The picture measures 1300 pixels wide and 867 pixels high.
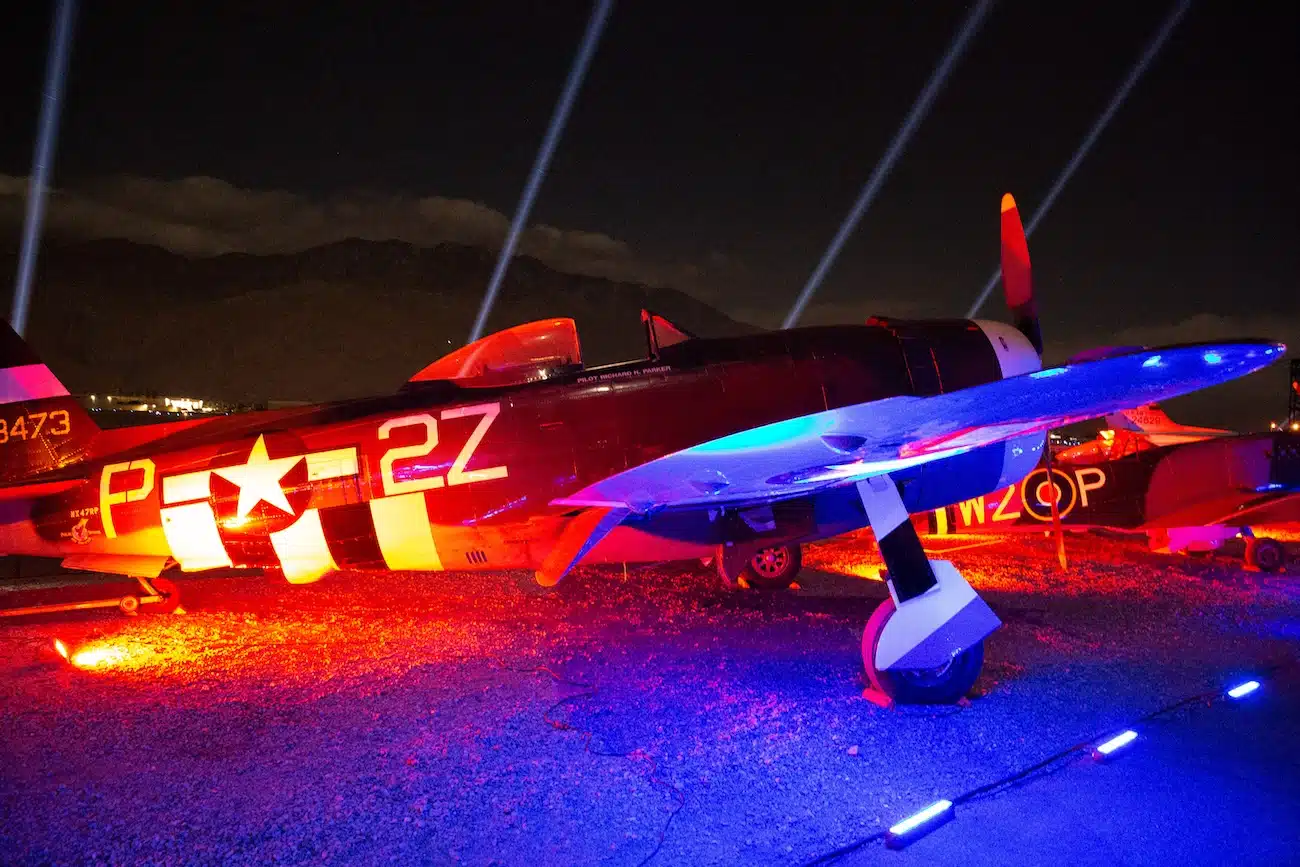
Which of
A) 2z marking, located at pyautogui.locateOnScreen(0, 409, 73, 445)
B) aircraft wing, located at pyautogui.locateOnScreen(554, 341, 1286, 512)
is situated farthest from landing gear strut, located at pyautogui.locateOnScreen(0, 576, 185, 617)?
aircraft wing, located at pyautogui.locateOnScreen(554, 341, 1286, 512)

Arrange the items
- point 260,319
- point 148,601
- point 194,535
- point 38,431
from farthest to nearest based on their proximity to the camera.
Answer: point 260,319
point 148,601
point 38,431
point 194,535

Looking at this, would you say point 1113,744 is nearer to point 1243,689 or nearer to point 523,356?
point 1243,689

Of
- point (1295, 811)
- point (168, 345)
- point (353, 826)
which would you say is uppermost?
point (168, 345)

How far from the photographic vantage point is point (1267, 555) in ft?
29.5

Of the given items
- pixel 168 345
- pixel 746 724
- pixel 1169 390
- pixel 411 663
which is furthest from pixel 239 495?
pixel 168 345

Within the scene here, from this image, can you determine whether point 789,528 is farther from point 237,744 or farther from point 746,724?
point 237,744

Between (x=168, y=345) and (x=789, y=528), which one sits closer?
(x=789, y=528)

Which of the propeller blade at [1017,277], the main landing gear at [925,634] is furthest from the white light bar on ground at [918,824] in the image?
the propeller blade at [1017,277]

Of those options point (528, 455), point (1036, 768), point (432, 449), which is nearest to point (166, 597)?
point (432, 449)

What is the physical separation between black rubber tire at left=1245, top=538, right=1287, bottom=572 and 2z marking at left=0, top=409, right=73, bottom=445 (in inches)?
565

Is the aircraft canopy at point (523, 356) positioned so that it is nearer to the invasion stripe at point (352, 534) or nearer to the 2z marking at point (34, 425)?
the invasion stripe at point (352, 534)

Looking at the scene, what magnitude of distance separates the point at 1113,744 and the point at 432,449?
5.03m

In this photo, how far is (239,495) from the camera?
5957 mm

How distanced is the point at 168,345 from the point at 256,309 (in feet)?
24.1
